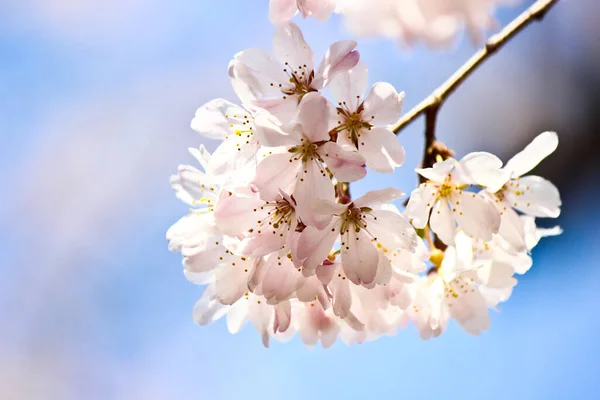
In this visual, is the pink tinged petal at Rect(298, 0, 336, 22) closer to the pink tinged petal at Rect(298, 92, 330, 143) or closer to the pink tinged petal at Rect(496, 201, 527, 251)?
the pink tinged petal at Rect(298, 92, 330, 143)


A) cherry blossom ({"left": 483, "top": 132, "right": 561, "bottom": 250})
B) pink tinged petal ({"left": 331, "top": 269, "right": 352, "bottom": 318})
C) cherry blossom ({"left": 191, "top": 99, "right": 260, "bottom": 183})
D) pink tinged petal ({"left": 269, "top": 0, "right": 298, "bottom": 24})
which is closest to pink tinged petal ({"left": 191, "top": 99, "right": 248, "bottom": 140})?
cherry blossom ({"left": 191, "top": 99, "right": 260, "bottom": 183})

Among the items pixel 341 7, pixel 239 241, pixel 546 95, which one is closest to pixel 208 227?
pixel 239 241

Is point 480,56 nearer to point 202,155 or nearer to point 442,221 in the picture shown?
point 442,221

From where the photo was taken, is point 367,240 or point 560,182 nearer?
point 367,240

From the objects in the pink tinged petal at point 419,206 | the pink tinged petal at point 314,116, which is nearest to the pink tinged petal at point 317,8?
the pink tinged petal at point 314,116

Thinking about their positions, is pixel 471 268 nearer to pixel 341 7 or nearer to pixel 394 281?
pixel 394 281

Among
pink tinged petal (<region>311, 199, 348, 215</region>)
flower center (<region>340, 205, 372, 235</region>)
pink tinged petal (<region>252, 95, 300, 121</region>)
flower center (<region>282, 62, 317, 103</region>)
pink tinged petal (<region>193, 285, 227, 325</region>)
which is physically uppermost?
flower center (<region>282, 62, 317, 103</region>)

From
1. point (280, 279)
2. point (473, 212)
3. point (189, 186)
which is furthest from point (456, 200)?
point (189, 186)
